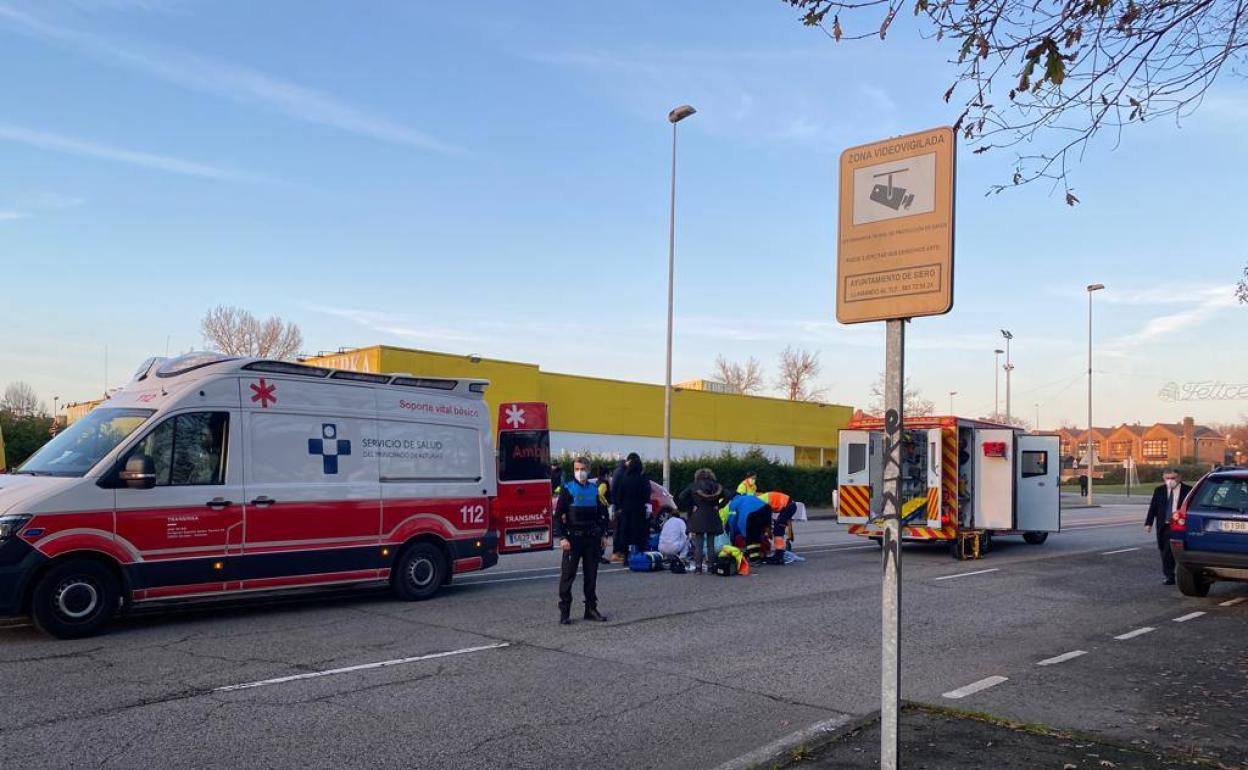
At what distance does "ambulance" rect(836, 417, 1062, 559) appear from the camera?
18.4 metres

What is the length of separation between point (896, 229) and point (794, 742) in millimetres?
3219

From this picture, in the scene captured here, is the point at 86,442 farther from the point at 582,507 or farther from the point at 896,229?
the point at 896,229

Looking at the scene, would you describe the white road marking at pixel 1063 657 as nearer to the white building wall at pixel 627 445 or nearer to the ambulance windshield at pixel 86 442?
the ambulance windshield at pixel 86 442

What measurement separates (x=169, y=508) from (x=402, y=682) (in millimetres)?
3764

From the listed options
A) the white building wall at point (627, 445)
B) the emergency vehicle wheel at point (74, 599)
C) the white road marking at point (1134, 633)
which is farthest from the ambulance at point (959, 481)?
the white building wall at point (627, 445)

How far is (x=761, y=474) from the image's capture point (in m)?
37.1

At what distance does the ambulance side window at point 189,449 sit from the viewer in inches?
394

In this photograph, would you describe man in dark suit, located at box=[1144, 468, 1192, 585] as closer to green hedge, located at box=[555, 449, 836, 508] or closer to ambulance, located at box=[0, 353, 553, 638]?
ambulance, located at box=[0, 353, 553, 638]

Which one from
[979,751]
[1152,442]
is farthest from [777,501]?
[1152,442]

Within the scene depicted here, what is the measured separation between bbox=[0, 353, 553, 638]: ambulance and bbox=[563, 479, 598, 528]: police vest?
231 cm

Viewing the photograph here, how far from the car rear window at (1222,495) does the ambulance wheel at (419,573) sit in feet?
31.9

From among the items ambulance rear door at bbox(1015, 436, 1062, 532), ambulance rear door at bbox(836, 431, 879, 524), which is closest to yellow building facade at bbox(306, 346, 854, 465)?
ambulance rear door at bbox(1015, 436, 1062, 532)

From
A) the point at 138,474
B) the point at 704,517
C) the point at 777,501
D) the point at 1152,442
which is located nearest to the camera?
the point at 138,474

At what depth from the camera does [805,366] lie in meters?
83.3
